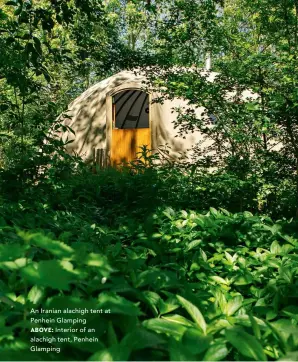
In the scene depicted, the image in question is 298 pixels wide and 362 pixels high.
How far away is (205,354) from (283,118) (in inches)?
210

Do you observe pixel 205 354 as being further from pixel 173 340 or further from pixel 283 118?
pixel 283 118

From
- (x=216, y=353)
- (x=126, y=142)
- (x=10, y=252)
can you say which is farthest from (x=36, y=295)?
(x=126, y=142)

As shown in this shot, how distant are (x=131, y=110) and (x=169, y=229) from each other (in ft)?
46.7

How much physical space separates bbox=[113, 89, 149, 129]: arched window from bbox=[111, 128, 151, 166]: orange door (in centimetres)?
196

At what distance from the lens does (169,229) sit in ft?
10.6

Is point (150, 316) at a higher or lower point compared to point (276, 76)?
lower

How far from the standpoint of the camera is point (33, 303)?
1324mm

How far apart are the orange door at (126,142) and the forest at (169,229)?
5779 mm

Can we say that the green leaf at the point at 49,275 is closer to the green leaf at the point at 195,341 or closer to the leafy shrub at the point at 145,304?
the leafy shrub at the point at 145,304

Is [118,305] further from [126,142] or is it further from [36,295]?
[126,142]

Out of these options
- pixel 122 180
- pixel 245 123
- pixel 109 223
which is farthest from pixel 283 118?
pixel 109 223

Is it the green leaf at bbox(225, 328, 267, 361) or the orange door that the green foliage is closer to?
the green leaf at bbox(225, 328, 267, 361)

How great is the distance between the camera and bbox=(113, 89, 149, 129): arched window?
634 inches

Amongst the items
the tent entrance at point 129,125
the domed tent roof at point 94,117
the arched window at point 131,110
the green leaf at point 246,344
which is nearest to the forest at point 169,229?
the green leaf at point 246,344
